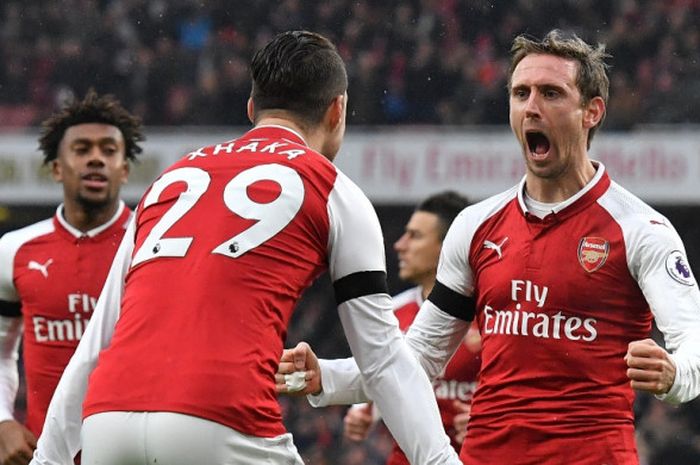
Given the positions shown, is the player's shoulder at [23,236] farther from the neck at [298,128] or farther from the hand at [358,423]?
the neck at [298,128]

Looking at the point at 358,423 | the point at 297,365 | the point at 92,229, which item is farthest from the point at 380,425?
the point at 297,365

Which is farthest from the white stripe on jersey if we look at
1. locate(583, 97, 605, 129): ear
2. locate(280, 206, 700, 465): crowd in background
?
locate(280, 206, 700, 465): crowd in background

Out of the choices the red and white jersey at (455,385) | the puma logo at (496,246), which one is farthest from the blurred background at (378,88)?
the puma logo at (496,246)

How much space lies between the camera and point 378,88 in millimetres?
17516

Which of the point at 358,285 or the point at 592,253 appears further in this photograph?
the point at 592,253

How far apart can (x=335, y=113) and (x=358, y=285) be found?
541 millimetres

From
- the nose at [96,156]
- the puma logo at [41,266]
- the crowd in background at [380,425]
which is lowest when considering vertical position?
the crowd in background at [380,425]

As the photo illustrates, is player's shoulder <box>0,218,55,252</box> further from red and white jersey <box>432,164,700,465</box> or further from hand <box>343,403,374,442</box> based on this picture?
red and white jersey <box>432,164,700,465</box>

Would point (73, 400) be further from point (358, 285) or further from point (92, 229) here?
point (92, 229)

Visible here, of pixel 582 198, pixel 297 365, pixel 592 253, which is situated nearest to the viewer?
pixel 297 365

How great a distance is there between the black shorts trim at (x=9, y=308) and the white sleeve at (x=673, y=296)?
302 cm

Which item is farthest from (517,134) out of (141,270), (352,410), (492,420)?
(352,410)

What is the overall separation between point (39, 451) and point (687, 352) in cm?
192

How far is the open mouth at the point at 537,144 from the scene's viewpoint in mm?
4934
